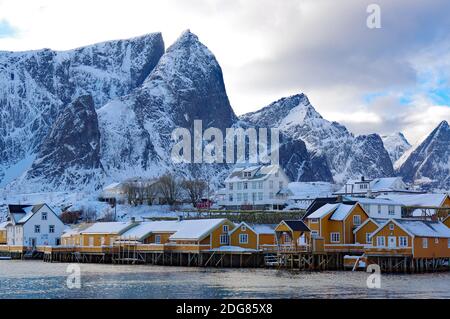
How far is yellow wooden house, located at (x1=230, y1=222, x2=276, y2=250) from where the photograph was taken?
287 ft

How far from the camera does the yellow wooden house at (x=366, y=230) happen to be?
79.5 m

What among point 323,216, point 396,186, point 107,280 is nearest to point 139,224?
point 323,216

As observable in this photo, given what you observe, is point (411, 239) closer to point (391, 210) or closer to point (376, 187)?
point (391, 210)

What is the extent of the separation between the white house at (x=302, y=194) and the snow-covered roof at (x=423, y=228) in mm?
70832

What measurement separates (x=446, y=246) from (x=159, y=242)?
35.7m

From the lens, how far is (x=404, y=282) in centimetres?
5828

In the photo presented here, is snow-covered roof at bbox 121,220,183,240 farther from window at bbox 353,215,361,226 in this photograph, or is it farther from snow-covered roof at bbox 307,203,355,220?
window at bbox 353,215,361,226

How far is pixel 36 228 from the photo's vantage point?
116 metres

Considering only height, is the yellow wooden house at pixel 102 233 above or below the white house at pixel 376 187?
below

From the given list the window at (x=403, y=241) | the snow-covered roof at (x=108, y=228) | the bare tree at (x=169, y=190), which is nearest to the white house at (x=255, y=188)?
the bare tree at (x=169, y=190)

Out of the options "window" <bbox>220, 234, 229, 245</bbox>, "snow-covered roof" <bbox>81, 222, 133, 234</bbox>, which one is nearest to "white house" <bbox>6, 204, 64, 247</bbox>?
"snow-covered roof" <bbox>81, 222, 133, 234</bbox>

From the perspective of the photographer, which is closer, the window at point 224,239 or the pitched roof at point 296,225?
the pitched roof at point 296,225

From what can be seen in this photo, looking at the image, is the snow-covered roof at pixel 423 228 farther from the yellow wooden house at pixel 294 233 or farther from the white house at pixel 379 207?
the white house at pixel 379 207
